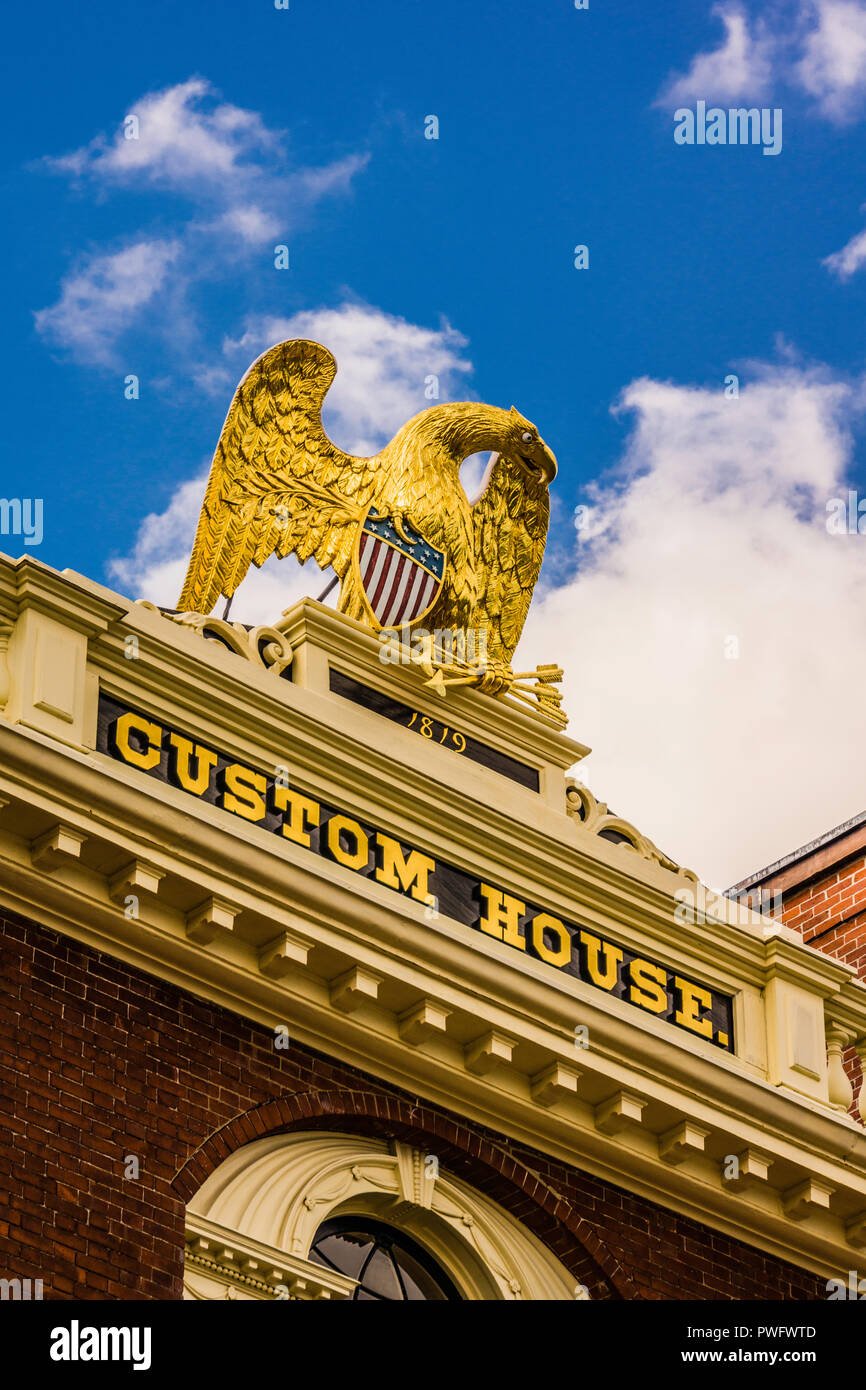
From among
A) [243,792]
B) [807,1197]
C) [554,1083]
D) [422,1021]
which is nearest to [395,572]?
[243,792]

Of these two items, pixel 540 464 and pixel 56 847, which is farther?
pixel 540 464

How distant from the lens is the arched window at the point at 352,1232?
53.4ft

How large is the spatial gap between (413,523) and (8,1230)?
22.6 ft

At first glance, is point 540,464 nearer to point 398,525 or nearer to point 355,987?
point 398,525

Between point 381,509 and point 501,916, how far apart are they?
3.31 meters

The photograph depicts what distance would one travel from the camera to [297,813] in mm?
17719

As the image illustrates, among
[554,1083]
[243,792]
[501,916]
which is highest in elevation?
[243,792]

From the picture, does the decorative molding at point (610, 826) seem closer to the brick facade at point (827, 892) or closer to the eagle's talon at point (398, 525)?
the eagle's talon at point (398, 525)

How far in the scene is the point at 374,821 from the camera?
59.4 feet

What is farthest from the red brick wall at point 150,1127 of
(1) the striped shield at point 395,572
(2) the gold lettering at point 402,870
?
(1) the striped shield at point 395,572

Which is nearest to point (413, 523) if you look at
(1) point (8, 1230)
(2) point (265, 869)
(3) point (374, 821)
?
(3) point (374, 821)

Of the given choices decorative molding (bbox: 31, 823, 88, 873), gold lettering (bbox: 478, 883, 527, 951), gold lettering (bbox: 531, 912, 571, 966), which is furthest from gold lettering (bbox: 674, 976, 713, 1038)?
decorative molding (bbox: 31, 823, 88, 873)

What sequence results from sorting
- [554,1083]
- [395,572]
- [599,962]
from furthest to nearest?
1. [395,572]
2. [599,962]
3. [554,1083]
